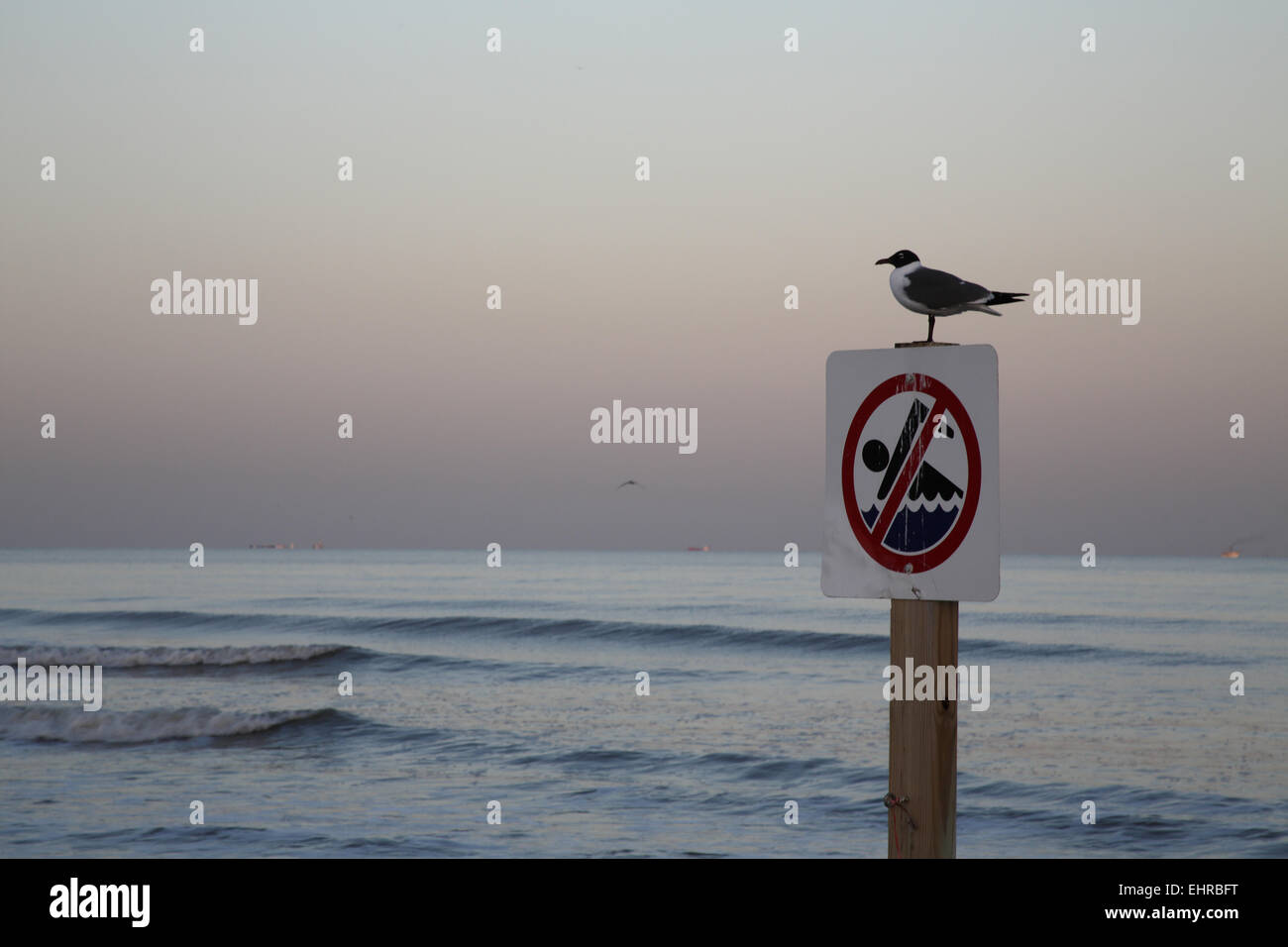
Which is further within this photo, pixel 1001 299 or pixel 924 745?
pixel 1001 299

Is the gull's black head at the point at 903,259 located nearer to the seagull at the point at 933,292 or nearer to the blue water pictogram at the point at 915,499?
the seagull at the point at 933,292

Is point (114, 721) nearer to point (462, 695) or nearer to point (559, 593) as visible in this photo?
point (462, 695)

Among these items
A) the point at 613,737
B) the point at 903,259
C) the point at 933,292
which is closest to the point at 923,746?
the point at 933,292

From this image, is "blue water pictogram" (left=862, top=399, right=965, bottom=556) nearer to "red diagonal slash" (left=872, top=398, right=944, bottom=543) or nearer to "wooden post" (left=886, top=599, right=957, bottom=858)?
"red diagonal slash" (left=872, top=398, right=944, bottom=543)

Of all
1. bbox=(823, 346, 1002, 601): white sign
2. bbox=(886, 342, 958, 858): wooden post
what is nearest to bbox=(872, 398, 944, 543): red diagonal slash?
bbox=(823, 346, 1002, 601): white sign

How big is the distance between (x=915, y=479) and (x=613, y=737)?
13662 mm

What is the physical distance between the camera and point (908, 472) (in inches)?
103

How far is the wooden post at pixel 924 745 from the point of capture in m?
2.54

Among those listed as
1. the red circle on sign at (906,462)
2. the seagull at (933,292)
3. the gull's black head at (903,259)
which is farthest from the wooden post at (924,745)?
the gull's black head at (903,259)

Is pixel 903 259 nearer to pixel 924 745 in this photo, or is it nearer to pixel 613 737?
pixel 924 745

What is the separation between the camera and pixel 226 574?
6362 cm

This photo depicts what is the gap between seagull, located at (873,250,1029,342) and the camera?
3299mm
